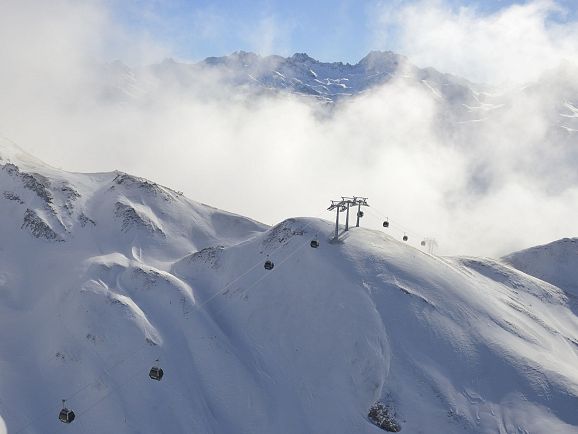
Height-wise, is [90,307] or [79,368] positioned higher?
[90,307]

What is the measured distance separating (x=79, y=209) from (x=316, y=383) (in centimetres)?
4611

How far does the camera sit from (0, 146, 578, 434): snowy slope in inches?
1953

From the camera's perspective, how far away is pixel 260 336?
59594 millimetres

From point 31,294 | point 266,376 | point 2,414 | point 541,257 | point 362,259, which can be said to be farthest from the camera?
point 541,257

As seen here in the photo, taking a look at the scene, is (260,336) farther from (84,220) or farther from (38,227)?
(38,227)

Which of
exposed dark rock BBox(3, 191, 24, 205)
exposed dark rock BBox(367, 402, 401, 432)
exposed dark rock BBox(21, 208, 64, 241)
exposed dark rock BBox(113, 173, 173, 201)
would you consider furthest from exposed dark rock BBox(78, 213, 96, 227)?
exposed dark rock BBox(367, 402, 401, 432)

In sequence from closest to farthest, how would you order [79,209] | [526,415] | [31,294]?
[526,415], [31,294], [79,209]

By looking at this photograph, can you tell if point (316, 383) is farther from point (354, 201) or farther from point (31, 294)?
point (31, 294)

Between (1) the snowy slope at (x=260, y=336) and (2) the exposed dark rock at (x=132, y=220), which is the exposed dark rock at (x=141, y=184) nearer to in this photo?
(2) the exposed dark rock at (x=132, y=220)

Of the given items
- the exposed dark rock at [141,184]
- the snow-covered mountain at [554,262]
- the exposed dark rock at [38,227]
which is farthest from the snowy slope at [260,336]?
the snow-covered mountain at [554,262]

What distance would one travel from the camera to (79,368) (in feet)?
170

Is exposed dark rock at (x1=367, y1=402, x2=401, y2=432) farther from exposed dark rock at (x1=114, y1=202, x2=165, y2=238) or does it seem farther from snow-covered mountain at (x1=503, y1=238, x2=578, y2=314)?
snow-covered mountain at (x1=503, y1=238, x2=578, y2=314)

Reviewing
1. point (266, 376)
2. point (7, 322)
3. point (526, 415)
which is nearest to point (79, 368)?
point (7, 322)

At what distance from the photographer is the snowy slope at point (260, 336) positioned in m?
49.6
